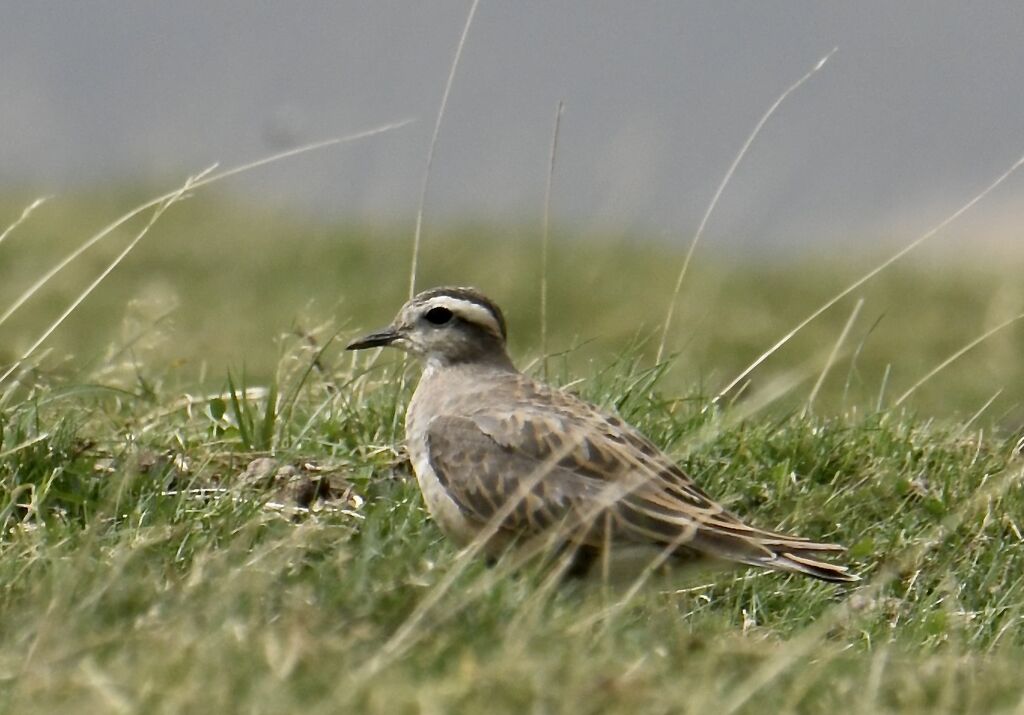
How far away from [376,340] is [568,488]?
1408 mm

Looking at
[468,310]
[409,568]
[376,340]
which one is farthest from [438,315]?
[409,568]

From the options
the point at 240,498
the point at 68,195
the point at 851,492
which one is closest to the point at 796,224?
the point at 68,195

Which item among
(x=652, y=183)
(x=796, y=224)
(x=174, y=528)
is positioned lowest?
(x=796, y=224)

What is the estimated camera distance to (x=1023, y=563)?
7.57m

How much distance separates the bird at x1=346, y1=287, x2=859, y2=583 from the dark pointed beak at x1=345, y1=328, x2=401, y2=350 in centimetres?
53

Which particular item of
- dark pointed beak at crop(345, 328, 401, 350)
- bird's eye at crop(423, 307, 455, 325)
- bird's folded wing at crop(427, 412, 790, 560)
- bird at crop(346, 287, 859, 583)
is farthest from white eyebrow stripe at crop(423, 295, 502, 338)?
Answer: bird's folded wing at crop(427, 412, 790, 560)

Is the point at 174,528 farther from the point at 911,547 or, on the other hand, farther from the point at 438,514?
the point at 911,547

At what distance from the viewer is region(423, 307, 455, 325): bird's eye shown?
800 centimetres

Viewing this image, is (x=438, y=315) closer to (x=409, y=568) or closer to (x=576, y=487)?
(x=576, y=487)

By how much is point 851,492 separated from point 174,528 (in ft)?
9.48

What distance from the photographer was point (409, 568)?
601 centimetres

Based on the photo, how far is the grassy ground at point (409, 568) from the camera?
510 centimetres

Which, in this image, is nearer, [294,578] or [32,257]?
[294,578]

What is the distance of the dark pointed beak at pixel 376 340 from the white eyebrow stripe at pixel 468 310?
0.18 meters
